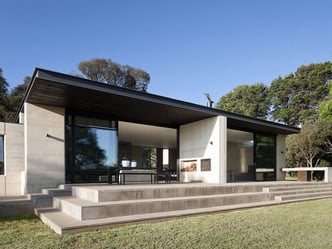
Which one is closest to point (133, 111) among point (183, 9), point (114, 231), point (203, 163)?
point (203, 163)

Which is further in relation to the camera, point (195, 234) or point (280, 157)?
point (280, 157)

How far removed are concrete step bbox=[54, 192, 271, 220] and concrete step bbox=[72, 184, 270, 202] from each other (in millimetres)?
199

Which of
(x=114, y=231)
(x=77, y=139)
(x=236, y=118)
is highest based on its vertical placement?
(x=236, y=118)

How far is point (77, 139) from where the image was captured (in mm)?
8773

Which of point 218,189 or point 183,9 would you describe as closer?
point 218,189

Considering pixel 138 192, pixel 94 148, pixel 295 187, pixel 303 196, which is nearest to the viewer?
pixel 138 192

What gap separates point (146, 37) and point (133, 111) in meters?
5.55

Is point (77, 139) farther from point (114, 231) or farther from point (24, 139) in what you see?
point (114, 231)

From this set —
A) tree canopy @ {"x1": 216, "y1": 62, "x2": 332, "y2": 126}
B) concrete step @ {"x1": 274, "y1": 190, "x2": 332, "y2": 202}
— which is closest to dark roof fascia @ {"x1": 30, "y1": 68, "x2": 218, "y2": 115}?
concrete step @ {"x1": 274, "y1": 190, "x2": 332, "y2": 202}

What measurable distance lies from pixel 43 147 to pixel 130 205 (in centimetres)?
431

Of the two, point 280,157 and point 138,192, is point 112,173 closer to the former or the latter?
point 138,192

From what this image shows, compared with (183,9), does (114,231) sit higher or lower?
lower

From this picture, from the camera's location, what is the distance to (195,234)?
4207 millimetres

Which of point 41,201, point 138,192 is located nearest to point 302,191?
point 138,192
